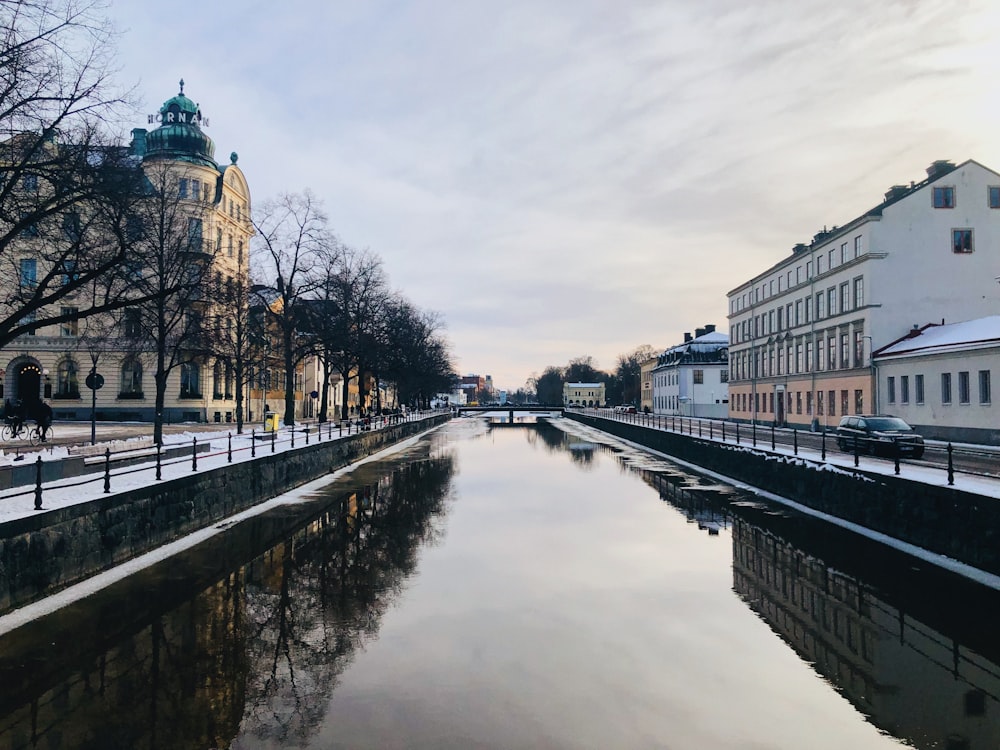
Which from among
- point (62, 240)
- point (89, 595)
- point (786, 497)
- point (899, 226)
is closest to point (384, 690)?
point (89, 595)

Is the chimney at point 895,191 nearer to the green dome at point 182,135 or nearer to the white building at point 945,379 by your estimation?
the white building at point 945,379

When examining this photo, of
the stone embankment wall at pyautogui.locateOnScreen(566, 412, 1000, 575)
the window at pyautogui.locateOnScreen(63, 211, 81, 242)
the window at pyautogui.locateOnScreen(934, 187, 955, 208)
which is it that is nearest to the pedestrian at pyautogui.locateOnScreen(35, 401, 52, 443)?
the window at pyautogui.locateOnScreen(63, 211, 81, 242)

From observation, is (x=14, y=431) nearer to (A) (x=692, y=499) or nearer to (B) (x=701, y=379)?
(A) (x=692, y=499)

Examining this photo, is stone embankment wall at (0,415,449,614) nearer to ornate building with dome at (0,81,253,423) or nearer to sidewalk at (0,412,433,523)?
sidewalk at (0,412,433,523)

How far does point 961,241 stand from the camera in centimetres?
4691

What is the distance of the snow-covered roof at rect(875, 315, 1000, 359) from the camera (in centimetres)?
3728

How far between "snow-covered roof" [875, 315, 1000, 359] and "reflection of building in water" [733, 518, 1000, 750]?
1147 inches

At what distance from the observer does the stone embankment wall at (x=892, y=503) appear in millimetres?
13084

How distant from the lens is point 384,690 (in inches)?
314

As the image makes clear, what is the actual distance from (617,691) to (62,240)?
16530 millimetres

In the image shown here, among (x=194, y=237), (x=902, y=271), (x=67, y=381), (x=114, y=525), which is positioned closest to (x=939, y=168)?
(x=902, y=271)

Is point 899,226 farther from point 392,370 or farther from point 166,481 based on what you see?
point 166,481

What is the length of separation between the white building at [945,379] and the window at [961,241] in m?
5.18

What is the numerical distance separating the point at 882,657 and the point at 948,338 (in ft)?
126
